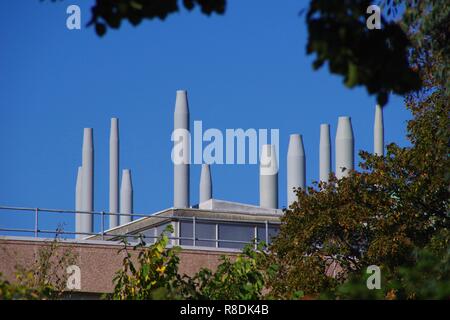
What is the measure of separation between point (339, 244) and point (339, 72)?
23.7 m

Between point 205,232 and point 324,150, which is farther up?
point 324,150

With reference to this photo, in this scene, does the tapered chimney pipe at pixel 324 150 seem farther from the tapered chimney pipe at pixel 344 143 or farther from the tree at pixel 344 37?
the tree at pixel 344 37

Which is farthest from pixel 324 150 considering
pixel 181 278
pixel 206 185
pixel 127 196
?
pixel 181 278

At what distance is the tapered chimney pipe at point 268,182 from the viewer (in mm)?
62281

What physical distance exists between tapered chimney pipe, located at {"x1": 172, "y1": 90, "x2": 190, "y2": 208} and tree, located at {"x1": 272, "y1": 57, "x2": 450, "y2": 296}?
21236 millimetres

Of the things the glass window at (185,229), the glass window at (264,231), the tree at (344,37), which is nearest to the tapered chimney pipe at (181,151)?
the glass window at (264,231)

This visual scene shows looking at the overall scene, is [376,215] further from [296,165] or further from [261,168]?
[261,168]

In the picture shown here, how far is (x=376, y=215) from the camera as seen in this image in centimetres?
3300

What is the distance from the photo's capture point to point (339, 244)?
33.3 metres

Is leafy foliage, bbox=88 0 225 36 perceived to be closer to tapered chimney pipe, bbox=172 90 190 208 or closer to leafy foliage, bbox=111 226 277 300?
leafy foliage, bbox=111 226 277 300

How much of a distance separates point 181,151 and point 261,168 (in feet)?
29.0

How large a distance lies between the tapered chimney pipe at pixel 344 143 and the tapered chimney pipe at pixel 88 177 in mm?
14478
